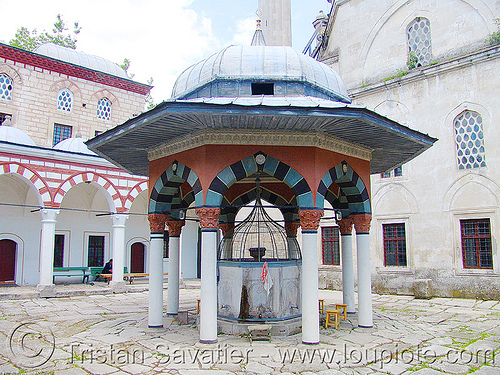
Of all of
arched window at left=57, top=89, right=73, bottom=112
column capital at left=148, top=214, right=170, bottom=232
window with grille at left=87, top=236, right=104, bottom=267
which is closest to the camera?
column capital at left=148, top=214, right=170, bottom=232

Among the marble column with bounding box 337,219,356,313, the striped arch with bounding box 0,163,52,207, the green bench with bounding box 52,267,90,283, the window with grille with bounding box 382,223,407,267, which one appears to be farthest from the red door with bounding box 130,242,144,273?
the marble column with bounding box 337,219,356,313

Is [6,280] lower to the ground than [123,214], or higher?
lower

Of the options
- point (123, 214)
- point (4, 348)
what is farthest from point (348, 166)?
point (123, 214)

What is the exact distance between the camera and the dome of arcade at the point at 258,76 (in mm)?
6723

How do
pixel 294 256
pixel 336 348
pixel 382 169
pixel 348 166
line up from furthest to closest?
pixel 382 169 → pixel 294 256 → pixel 348 166 → pixel 336 348

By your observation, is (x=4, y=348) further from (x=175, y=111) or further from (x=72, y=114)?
(x=72, y=114)

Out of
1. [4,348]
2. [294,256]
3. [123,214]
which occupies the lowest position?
[4,348]

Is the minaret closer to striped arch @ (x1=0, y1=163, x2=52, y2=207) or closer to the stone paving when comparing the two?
striped arch @ (x1=0, y1=163, x2=52, y2=207)

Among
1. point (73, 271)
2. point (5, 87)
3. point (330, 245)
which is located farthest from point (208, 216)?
point (5, 87)

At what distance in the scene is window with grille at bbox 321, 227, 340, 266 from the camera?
47.1ft

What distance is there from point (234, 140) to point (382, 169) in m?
4.40

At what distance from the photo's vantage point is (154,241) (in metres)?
7.25

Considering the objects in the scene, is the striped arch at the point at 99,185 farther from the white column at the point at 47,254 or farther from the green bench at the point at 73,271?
the green bench at the point at 73,271

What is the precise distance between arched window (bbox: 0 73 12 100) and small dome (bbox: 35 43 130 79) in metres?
2.84
